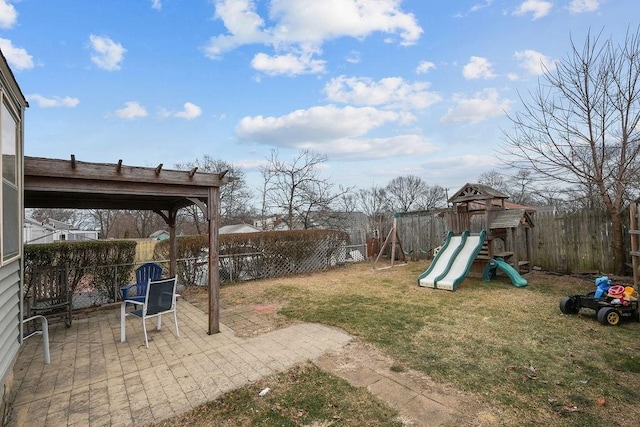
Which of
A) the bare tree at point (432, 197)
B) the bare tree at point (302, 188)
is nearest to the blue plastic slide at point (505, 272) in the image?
the bare tree at point (302, 188)

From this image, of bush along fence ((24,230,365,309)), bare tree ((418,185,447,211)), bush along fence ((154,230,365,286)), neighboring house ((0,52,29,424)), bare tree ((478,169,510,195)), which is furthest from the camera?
bare tree ((418,185,447,211))

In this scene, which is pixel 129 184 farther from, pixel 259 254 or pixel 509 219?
pixel 509 219

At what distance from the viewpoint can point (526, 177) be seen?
838 cm

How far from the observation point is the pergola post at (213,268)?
4301 mm

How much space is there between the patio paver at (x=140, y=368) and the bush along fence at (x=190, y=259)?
150cm

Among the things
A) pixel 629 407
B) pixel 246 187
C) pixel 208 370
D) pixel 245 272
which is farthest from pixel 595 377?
pixel 246 187

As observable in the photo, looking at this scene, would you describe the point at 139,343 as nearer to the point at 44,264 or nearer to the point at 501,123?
the point at 44,264

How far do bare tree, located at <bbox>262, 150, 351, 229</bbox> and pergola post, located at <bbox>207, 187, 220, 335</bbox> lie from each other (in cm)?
1165

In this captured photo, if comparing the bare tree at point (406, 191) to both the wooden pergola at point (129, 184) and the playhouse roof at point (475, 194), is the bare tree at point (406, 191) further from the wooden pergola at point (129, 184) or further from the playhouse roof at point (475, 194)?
the wooden pergola at point (129, 184)

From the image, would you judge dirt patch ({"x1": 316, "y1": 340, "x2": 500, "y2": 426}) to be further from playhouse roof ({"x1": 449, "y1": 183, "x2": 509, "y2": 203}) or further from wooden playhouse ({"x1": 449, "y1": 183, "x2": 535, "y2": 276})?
playhouse roof ({"x1": 449, "y1": 183, "x2": 509, "y2": 203})

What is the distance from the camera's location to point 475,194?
8.13 meters

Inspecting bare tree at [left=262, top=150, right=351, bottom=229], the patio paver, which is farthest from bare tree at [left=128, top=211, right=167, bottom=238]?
the patio paver

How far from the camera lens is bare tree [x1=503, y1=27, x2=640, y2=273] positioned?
Answer: 6.71m

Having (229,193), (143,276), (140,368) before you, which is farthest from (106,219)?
(140,368)
